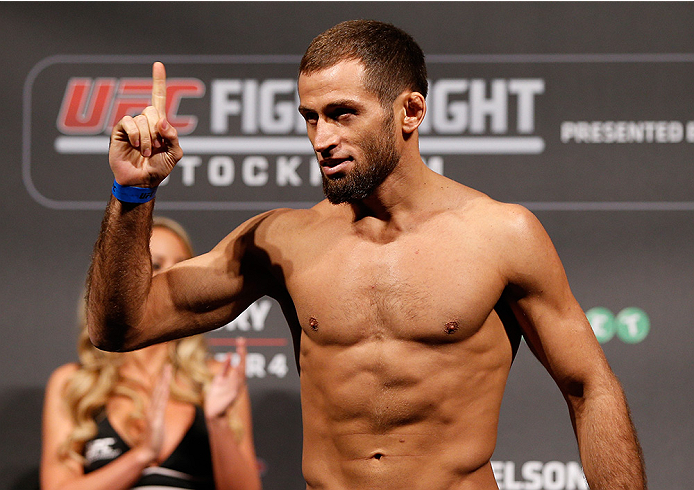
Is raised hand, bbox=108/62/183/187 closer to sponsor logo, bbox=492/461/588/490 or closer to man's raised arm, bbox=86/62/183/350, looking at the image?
man's raised arm, bbox=86/62/183/350

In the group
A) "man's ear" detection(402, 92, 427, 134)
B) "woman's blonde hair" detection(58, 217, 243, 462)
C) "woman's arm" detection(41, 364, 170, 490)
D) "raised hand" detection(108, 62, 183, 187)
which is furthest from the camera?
"woman's blonde hair" detection(58, 217, 243, 462)

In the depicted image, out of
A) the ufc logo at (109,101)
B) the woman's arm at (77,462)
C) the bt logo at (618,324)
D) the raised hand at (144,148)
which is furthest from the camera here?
the ufc logo at (109,101)

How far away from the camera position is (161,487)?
2576 millimetres

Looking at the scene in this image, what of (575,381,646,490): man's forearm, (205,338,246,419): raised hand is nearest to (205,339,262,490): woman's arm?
(205,338,246,419): raised hand

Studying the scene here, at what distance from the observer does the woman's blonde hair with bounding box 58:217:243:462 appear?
8.72 feet

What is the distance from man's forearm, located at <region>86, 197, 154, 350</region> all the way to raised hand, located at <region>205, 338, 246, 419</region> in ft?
3.28

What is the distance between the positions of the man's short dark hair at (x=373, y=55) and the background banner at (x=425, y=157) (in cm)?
134

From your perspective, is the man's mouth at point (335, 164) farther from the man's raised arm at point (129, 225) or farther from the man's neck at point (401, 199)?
the man's raised arm at point (129, 225)

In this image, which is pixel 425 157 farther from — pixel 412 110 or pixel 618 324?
pixel 412 110

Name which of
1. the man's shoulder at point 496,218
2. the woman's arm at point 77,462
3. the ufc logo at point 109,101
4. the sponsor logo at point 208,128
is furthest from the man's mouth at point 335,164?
the ufc logo at point 109,101

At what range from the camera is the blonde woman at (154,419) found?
8.45 ft

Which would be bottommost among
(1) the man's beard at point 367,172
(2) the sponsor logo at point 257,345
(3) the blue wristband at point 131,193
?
(2) the sponsor logo at point 257,345

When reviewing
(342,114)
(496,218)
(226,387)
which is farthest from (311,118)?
(226,387)

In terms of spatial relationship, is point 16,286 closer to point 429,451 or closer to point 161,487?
point 161,487
